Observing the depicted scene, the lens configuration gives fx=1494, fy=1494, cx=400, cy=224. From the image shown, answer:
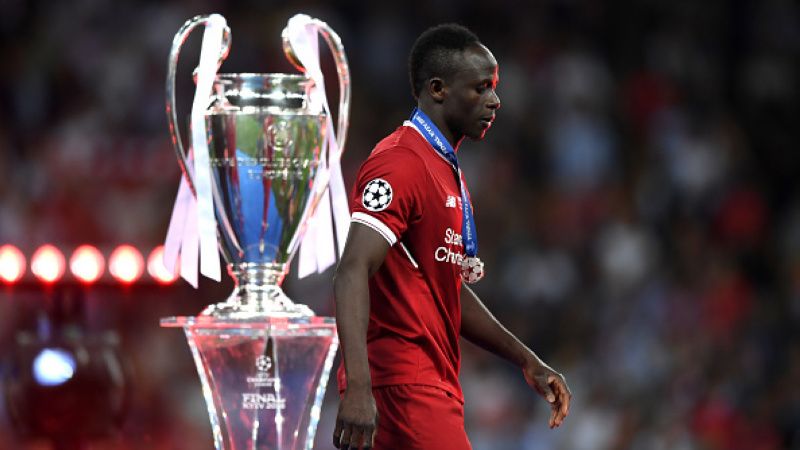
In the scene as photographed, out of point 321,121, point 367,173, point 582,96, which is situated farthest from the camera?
point 582,96

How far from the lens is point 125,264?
164 inches

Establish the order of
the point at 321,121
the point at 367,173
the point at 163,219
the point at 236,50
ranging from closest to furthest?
the point at 367,173
the point at 321,121
the point at 163,219
the point at 236,50

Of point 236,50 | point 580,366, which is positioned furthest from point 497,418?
point 236,50

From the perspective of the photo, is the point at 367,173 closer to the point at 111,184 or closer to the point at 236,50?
the point at 111,184

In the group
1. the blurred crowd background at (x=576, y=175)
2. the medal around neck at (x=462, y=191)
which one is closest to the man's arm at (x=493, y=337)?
the medal around neck at (x=462, y=191)

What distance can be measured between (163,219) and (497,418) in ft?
6.74

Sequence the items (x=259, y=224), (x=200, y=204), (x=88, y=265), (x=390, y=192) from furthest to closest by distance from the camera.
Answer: (x=88, y=265) < (x=259, y=224) < (x=200, y=204) < (x=390, y=192)

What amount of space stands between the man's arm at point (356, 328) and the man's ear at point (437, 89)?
456 millimetres

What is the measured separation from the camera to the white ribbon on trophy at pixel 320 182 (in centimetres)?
409

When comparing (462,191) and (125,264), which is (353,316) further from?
(125,264)

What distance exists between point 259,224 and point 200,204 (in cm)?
19

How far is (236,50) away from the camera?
8.83 metres

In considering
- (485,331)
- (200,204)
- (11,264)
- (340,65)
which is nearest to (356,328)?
(485,331)

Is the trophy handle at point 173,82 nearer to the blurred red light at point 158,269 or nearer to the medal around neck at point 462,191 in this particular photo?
the blurred red light at point 158,269
